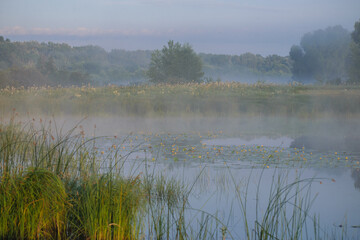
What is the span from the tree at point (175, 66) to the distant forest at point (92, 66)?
1.28 ft

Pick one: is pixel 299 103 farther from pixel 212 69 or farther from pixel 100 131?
pixel 100 131

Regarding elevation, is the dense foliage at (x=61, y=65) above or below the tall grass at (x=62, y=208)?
above

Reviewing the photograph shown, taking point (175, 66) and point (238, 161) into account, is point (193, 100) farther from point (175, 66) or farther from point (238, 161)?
point (238, 161)

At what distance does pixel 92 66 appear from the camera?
645 inches

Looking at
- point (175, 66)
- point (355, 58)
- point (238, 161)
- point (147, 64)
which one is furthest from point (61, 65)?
point (238, 161)

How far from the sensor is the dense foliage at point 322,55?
16.8m

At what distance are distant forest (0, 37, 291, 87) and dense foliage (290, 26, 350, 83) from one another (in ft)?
1.58

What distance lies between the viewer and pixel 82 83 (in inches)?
593

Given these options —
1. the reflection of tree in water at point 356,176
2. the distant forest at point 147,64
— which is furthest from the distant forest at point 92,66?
the reflection of tree in water at point 356,176

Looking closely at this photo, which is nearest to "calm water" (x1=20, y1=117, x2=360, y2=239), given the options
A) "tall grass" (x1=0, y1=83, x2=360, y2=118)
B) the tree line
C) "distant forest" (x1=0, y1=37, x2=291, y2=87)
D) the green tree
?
"tall grass" (x1=0, y1=83, x2=360, y2=118)

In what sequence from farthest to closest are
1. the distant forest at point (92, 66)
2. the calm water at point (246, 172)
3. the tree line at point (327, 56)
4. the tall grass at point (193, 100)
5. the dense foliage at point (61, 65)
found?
1. the tree line at point (327, 56)
2. the distant forest at point (92, 66)
3. the dense foliage at point (61, 65)
4. the tall grass at point (193, 100)
5. the calm water at point (246, 172)

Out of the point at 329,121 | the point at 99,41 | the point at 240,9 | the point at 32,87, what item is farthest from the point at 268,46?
the point at 32,87

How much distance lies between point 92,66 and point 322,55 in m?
8.67

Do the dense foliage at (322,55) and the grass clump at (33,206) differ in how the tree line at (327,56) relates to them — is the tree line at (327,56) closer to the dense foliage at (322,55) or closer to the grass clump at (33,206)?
the dense foliage at (322,55)
